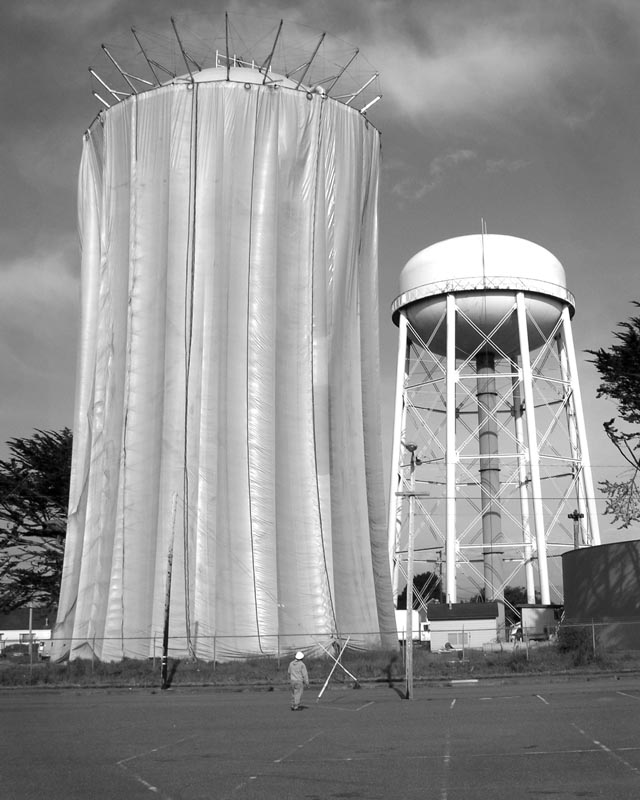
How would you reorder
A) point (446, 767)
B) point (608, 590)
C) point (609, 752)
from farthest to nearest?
1. point (608, 590)
2. point (609, 752)
3. point (446, 767)

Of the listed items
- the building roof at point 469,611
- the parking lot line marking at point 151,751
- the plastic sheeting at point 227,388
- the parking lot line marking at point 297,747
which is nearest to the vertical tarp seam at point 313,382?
the plastic sheeting at point 227,388

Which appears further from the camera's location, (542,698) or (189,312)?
(189,312)

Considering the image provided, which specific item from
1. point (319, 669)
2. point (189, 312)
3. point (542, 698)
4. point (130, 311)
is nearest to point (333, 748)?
point (542, 698)

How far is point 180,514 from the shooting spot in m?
41.4

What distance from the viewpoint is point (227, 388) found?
140 ft

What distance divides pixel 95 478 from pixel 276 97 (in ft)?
63.7

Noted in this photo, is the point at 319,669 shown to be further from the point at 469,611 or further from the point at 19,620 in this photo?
the point at 19,620

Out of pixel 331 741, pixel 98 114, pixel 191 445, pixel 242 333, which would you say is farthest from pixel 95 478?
pixel 331 741

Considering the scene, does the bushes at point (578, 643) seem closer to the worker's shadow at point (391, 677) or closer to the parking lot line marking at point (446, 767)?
the worker's shadow at point (391, 677)

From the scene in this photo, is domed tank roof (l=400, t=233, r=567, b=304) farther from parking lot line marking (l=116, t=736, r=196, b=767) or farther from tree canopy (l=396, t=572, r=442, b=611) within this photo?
parking lot line marking (l=116, t=736, r=196, b=767)

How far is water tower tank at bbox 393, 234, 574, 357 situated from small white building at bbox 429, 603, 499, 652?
14.3 metres

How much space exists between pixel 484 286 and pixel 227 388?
1838 cm

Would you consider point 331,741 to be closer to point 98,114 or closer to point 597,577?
point 597,577

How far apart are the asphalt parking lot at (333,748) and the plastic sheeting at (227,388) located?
1378 cm
